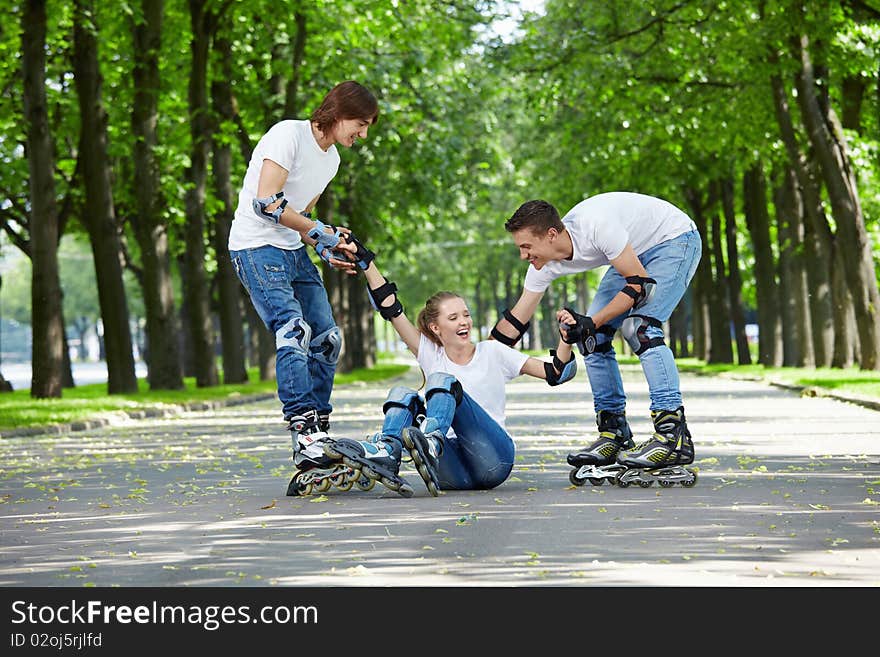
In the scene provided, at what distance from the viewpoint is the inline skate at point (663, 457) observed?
353 inches

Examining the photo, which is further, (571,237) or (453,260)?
(453,260)

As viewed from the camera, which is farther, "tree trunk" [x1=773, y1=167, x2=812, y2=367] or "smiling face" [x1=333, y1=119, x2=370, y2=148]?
"tree trunk" [x1=773, y1=167, x2=812, y2=367]

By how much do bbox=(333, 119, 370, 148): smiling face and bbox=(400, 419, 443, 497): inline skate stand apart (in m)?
1.70

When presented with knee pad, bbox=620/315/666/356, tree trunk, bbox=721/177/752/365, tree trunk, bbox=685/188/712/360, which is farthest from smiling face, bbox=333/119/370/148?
tree trunk, bbox=685/188/712/360

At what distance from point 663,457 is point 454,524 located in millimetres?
1943

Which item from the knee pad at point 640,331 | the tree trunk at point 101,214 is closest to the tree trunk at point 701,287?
the tree trunk at point 101,214

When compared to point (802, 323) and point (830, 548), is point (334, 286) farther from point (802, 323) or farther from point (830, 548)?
point (830, 548)

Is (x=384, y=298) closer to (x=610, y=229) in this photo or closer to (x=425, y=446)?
(x=425, y=446)

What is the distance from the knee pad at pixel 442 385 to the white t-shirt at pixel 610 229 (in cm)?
96

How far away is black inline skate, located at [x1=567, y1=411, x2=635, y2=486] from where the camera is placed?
30.5ft

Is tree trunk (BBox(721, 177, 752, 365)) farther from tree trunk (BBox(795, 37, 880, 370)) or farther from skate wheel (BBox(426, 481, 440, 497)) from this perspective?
skate wheel (BBox(426, 481, 440, 497))

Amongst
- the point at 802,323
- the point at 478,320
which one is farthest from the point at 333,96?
the point at 478,320

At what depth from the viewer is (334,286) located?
40.2 meters

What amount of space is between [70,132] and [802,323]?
15835mm
